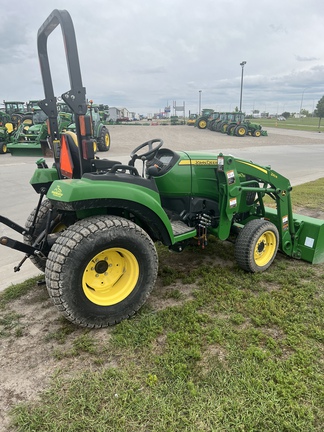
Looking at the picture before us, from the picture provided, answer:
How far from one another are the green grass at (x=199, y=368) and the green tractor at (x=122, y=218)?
30 cm

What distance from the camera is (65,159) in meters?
3.02

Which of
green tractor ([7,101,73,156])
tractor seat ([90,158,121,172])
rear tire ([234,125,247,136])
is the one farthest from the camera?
rear tire ([234,125,247,136])

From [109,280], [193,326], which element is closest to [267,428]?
[193,326]

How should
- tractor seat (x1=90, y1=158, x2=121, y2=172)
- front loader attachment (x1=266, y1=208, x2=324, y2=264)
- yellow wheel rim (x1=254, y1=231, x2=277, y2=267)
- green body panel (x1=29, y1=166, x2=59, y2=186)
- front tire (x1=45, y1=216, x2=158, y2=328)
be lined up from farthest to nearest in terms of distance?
front loader attachment (x1=266, y1=208, x2=324, y2=264)
yellow wheel rim (x1=254, y1=231, x2=277, y2=267)
green body panel (x1=29, y1=166, x2=59, y2=186)
tractor seat (x1=90, y1=158, x2=121, y2=172)
front tire (x1=45, y1=216, x2=158, y2=328)

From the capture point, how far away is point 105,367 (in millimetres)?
2236

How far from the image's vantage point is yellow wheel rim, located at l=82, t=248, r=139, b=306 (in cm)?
258

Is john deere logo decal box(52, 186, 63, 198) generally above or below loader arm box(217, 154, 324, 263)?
above

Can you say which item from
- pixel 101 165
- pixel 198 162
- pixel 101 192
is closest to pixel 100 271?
pixel 101 192

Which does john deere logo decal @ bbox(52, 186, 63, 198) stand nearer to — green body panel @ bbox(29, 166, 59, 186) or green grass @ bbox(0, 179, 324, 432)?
green body panel @ bbox(29, 166, 59, 186)

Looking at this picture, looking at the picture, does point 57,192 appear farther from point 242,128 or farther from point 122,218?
point 242,128

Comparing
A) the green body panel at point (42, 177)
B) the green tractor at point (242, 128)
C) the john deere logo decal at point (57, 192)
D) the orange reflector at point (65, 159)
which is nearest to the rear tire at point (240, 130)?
the green tractor at point (242, 128)

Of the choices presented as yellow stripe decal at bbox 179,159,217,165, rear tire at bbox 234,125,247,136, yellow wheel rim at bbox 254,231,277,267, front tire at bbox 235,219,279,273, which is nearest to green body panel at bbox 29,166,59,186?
yellow stripe decal at bbox 179,159,217,165

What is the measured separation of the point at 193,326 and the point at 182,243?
0.90 meters

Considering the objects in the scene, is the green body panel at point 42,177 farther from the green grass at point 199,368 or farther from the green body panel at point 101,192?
the green grass at point 199,368
